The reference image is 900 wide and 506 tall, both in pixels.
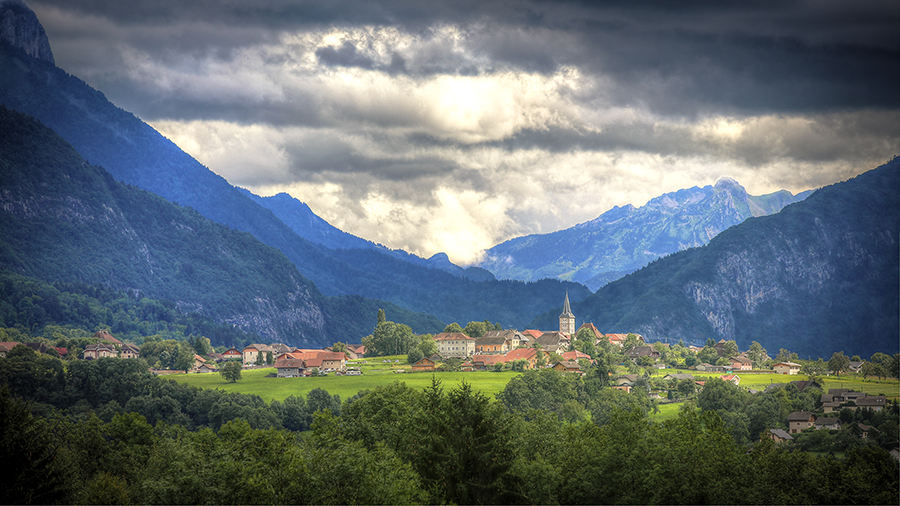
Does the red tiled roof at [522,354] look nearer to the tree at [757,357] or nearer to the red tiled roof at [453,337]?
the red tiled roof at [453,337]

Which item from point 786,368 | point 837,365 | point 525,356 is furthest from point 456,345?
point 837,365

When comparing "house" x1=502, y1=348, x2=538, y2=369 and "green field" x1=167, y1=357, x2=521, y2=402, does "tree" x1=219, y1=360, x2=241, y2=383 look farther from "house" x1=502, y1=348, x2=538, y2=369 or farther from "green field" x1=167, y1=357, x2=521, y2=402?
"house" x1=502, y1=348, x2=538, y2=369

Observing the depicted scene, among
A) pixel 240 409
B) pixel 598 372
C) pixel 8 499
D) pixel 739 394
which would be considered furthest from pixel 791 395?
pixel 8 499

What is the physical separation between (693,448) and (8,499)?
152 feet

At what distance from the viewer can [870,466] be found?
228 feet

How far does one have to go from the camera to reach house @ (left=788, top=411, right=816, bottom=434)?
10875cm

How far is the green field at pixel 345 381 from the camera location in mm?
127731

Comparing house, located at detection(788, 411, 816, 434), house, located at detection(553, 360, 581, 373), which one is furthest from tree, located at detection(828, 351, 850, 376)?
house, located at detection(788, 411, 816, 434)

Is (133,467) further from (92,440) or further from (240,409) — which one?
(240,409)

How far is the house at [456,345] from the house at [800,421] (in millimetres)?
84526

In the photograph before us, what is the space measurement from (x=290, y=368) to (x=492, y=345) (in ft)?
165

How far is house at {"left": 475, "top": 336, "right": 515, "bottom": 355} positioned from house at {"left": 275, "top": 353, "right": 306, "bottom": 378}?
147ft

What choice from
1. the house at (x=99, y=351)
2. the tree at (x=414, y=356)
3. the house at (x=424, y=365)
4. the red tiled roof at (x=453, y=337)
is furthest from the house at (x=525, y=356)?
the house at (x=99, y=351)

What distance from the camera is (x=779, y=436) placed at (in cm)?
10106
